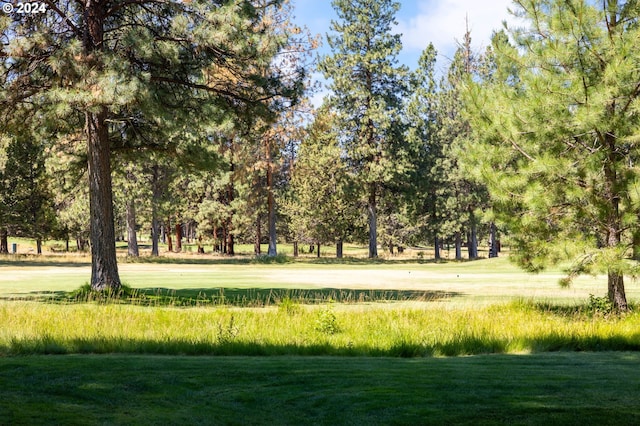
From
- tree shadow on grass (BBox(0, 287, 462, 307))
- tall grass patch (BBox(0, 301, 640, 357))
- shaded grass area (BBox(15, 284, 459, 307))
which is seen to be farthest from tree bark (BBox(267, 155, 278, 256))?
tall grass patch (BBox(0, 301, 640, 357))

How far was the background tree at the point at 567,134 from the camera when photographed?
526 inches

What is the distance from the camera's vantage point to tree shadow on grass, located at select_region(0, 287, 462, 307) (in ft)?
54.2

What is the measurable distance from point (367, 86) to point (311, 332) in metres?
42.5

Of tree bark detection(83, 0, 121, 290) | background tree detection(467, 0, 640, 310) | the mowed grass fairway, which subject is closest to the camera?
the mowed grass fairway

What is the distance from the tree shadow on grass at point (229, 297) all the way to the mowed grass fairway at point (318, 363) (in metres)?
0.17

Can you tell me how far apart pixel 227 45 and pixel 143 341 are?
9.61 m

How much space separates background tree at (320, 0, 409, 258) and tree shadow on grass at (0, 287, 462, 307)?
30554 millimetres

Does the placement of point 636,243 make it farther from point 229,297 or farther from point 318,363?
point 229,297

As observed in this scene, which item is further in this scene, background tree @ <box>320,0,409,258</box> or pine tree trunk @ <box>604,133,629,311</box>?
background tree @ <box>320,0,409,258</box>

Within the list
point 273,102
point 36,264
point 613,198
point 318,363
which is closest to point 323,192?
point 36,264

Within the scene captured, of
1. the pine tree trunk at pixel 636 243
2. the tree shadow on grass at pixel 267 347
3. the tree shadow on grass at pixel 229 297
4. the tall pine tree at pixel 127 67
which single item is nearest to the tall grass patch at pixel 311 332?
the tree shadow on grass at pixel 267 347

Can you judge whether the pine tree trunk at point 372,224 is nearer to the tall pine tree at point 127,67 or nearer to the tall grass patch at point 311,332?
the tall pine tree at point 127,67

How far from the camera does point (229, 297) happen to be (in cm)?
1853

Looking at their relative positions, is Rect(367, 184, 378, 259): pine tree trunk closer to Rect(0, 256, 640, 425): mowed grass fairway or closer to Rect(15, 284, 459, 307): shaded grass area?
Rect(15, 284, 459, 307): shaded grass area
